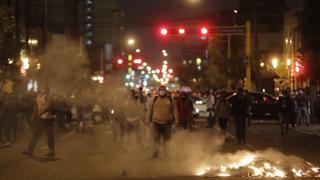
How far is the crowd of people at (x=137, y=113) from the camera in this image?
18.2 m

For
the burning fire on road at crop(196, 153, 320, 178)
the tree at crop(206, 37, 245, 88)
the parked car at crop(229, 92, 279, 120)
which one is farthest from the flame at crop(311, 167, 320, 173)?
the tree at crop(206, 37, 245, 88)

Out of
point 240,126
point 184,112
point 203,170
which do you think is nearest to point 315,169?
point 203,170

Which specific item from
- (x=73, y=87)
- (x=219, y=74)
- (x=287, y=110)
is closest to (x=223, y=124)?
(x=287, y=110)

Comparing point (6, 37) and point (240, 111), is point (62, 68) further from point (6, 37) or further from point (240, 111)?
point (240, 111)

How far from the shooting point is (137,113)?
2212 centimetres

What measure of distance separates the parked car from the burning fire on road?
22197 millimetres

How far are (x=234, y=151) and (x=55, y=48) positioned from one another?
42.1 meters

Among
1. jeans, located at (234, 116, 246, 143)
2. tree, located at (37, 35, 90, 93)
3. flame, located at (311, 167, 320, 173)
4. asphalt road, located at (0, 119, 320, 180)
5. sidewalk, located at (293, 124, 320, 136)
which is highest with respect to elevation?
tree, located at (37, 35, 90, 93)

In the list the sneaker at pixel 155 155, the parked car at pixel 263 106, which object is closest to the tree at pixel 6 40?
the sneaker at pixel 155 155

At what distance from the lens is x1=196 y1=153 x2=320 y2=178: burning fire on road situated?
13788 millimetres

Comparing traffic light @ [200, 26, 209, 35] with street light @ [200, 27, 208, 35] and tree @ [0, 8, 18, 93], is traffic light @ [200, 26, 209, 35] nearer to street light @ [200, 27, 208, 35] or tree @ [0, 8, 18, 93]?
street light @ [200, 27, 208, 35]

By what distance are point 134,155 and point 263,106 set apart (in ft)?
67.7

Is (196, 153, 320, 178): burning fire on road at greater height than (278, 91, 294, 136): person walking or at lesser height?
lesser

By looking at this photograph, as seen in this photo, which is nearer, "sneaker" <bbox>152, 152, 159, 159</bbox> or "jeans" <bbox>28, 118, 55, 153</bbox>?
"sneaker" <bbox>152, 152, 159, 159</bbox>
